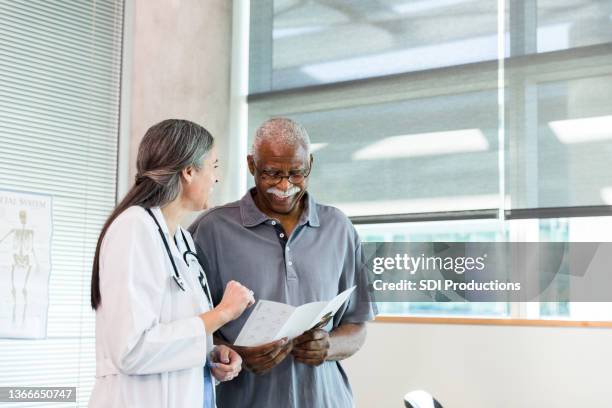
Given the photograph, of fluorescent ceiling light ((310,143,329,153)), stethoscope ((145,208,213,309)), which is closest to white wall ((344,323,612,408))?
fluorescent ceiling light ((310,143,329,153))

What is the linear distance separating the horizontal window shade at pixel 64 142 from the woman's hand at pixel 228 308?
6.07 feet

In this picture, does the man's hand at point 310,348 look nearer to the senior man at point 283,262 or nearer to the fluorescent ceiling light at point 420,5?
the senior man at point 283,262

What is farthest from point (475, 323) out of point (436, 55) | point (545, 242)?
point (436, 55)

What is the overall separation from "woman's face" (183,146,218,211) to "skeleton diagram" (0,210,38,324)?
169cm

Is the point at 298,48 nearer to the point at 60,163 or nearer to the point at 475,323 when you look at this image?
the point at 60,163

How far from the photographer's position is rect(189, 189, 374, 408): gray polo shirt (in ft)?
6.27

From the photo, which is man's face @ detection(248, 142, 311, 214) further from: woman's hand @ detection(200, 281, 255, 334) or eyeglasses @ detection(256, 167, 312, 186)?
woman's hand @ detection(200, 281, 255, 334)

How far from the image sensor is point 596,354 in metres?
3.01

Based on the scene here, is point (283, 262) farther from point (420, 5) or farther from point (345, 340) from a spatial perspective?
point (420, 5)

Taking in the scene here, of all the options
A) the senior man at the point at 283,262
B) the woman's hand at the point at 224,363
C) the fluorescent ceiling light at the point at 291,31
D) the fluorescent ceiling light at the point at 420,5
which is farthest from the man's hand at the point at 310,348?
the fluorescent ceiling light at the point at 291,31

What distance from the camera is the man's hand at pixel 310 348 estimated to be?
187 cm

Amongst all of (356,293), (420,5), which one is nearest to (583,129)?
(420,5)

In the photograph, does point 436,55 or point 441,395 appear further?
point 436,55

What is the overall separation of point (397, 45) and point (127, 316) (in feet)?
8.59
